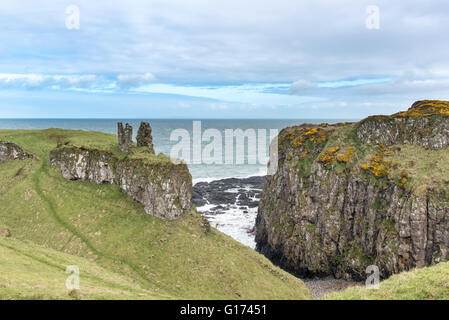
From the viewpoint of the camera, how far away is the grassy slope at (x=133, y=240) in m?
42.3

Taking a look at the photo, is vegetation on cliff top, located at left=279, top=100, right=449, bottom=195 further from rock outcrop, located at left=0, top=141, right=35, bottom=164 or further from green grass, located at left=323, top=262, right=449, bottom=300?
rock outcrop, located at left=0, top=141, right=35, bottom=164

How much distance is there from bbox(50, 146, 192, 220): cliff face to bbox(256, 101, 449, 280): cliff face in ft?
84.1

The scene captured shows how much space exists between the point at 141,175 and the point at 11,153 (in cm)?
3686

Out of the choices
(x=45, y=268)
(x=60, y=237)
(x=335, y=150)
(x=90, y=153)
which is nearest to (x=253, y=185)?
(x=335, y=150)

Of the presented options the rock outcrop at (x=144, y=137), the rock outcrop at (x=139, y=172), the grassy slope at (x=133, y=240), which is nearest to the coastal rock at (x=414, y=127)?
the grassy slope at (x=133, y=240)

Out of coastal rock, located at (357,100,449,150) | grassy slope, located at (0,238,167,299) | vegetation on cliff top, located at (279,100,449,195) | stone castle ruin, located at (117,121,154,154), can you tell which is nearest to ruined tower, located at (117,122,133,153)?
stone castle ruin, located at (117,121,154,154)

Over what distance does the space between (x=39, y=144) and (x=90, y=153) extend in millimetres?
22294

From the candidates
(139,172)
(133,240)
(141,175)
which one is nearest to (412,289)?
(133,240)

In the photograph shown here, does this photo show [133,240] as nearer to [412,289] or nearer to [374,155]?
[412,289]

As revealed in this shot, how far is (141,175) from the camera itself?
182ft

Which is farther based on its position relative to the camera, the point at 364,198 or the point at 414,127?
the point at 414,127

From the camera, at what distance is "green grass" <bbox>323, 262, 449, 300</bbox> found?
A: 17.8 meters

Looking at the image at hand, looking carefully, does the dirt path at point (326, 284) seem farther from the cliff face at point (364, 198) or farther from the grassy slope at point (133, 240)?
the grassy slope at point (133, 240)
